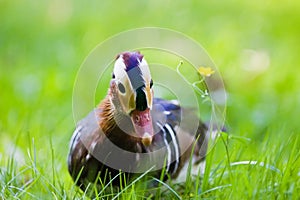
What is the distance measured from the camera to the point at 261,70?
397cm

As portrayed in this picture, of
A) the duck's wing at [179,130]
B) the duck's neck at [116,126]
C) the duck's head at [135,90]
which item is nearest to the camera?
the duck's head at [135,90]

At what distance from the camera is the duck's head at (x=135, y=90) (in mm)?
1889

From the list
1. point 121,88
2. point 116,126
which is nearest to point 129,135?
point 116,126

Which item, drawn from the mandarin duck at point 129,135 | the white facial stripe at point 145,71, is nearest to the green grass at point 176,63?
the mandarin duck at point 129,135

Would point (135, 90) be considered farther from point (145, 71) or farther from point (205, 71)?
point (205, 71)

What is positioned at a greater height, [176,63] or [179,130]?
[179,130]

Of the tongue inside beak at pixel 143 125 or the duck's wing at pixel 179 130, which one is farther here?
the duck's wing at pixel 179 130

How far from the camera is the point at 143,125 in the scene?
1964mm

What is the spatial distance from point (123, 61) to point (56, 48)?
2.47 metres

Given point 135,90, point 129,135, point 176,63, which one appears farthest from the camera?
point 176,63

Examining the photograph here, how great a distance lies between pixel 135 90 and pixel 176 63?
1.99m

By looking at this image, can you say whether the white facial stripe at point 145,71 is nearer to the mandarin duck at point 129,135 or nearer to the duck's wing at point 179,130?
the mandarin duck at point 129,135

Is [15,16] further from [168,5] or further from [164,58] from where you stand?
[164,58]

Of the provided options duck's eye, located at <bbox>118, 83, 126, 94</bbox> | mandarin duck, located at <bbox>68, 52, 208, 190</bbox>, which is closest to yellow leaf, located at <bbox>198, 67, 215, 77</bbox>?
mandarin duck, located at <bbox>68, 52, 208, 190</bbox>
